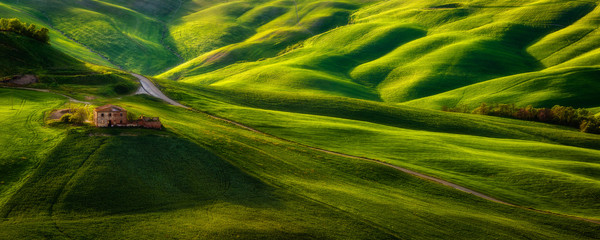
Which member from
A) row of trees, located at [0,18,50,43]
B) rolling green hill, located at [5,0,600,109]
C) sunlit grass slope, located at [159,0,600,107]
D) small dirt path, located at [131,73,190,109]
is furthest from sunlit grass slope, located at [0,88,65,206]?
sunlit grass slope, located at [159,0,600,107]

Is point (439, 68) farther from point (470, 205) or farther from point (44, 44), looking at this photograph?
point (44, 44)

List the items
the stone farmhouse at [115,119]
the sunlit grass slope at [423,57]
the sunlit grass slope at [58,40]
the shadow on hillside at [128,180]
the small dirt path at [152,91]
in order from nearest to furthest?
1. the shadow on hillside at [128,180]
2. the stone farmhouse at [115,119]
3. the small dirt path at [152,91]
4. the sunlit grass slope at [423,57]
5. the sunlit grass slope at [58,40]

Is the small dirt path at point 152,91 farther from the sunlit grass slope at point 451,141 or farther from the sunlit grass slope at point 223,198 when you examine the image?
the sunlit grass slope at point 223,198

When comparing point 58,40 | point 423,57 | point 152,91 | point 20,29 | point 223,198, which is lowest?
point 223,198

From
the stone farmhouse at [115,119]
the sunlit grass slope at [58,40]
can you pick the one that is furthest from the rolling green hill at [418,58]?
the stone farmhouse at [115,119]

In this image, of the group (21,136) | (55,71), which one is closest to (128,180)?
(21,136)

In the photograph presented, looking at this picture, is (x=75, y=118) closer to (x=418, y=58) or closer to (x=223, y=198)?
→ (x=223, y=198)

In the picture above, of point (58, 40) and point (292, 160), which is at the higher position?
point (58, 40)
